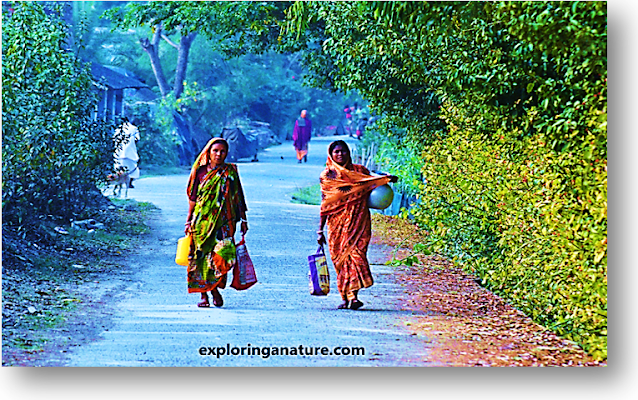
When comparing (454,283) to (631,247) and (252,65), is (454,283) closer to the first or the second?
(631,247)

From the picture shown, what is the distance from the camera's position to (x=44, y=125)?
7840mm

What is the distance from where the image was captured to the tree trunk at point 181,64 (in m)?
7.98

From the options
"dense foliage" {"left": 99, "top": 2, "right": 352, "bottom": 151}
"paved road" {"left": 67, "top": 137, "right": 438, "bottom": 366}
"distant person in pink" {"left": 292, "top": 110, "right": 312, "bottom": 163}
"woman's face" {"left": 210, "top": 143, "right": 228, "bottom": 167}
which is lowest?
"paved road" {"left": 67, "top": 137, "right": 438, "bottom": 366}

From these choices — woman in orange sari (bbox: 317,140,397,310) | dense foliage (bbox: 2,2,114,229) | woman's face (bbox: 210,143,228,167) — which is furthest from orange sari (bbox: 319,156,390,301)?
dense foliage (bbox: 2,2,114,229)

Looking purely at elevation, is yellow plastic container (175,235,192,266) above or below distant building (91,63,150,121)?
below

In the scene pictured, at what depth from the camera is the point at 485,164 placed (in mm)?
7465

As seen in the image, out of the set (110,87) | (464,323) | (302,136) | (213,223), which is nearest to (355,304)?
(464,323)

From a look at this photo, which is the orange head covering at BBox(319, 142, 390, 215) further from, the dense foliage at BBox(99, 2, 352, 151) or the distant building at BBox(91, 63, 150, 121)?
the distant building at BBox(91, 63, 150, 121)

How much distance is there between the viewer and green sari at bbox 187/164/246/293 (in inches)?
267

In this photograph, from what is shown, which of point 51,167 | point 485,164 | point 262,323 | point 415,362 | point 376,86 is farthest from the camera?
point 376,86

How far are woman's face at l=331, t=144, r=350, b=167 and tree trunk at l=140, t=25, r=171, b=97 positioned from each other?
196cm

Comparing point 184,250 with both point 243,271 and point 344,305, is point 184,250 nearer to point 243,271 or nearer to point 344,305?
point 243,271

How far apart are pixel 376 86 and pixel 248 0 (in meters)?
1.42

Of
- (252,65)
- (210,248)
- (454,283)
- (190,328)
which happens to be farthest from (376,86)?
(190,328)
